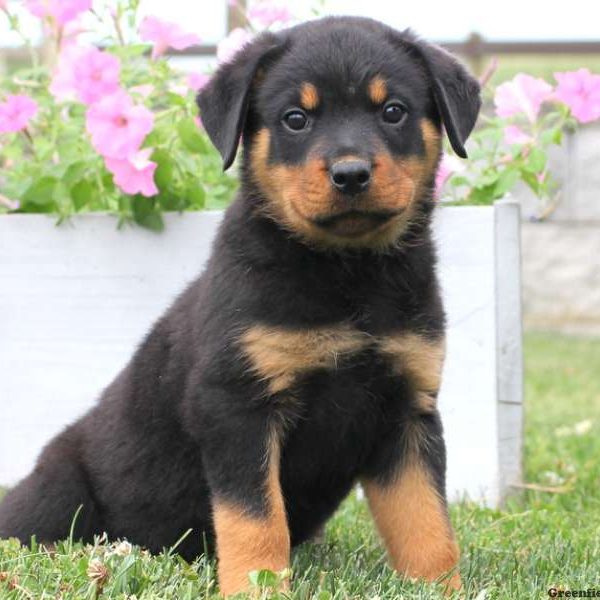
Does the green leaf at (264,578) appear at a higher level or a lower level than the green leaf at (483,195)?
higher

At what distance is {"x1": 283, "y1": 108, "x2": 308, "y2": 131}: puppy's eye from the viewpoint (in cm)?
295

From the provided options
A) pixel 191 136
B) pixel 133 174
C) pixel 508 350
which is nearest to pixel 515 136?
pixel 508 350

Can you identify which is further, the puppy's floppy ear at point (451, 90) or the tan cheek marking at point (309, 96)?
the puppy's floppy ear at point (451, 90)

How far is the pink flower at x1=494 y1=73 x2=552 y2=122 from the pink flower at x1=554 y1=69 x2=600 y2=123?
0.09 m

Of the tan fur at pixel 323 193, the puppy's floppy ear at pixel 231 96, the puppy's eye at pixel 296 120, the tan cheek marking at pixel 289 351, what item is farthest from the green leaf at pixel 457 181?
the tan cheek marking at pixel 289 351

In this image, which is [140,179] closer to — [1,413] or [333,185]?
[1,413]

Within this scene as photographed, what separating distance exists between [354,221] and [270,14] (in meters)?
1.90

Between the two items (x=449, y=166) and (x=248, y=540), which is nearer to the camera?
(x=248, y=540)

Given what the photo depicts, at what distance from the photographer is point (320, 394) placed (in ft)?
9.66

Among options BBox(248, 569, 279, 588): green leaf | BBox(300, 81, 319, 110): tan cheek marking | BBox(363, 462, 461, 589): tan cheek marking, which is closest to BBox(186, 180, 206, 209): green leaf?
BBox(300, 81, 319, 110): tan cheek marking

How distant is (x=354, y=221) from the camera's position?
289 cm

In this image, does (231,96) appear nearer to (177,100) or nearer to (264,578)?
(264,578)

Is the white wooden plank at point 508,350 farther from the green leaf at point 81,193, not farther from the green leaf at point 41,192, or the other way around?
the green leaf at point 41,192

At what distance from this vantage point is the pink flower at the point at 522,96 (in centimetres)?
447
